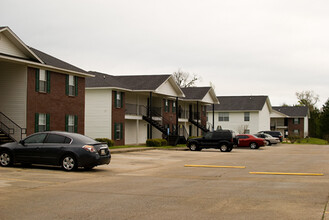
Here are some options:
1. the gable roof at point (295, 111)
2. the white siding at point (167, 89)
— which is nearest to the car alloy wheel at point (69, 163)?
the white siding at point (167, 89)

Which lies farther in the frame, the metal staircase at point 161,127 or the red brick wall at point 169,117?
the red brick wall at point 169,117

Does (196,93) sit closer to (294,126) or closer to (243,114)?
(243,114)

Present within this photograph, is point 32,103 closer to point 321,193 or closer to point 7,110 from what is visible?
point 7,110

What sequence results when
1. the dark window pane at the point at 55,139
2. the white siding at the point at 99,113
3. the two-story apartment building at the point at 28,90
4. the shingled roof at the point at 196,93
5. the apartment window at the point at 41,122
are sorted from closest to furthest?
the dark window pane at the point at 55,139 → the two-story apartment building at the point at 28,90 → the apartment window at the point at 41,122 → the white siding at the point at 99,113 → the shingled roof at the point at 196,93

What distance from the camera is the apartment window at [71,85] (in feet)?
101

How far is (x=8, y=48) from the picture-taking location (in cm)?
2558

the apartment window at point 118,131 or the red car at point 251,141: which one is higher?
the apartment window at point 118,131

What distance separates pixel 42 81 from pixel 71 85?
3254 millimetres

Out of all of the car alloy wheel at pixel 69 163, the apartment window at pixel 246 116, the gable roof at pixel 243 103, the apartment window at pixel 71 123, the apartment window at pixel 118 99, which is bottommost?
the car alloy wheel at pixel 69 163

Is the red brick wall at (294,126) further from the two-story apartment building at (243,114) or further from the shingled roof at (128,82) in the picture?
the shingled roof at (128,82)

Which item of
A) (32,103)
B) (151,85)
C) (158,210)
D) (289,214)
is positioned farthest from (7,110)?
(289,214)

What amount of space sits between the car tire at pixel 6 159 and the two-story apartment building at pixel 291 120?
74726 millimetres

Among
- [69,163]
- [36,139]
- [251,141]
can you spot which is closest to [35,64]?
[36,139]

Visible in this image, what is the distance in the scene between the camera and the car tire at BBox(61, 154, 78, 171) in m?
16.6
